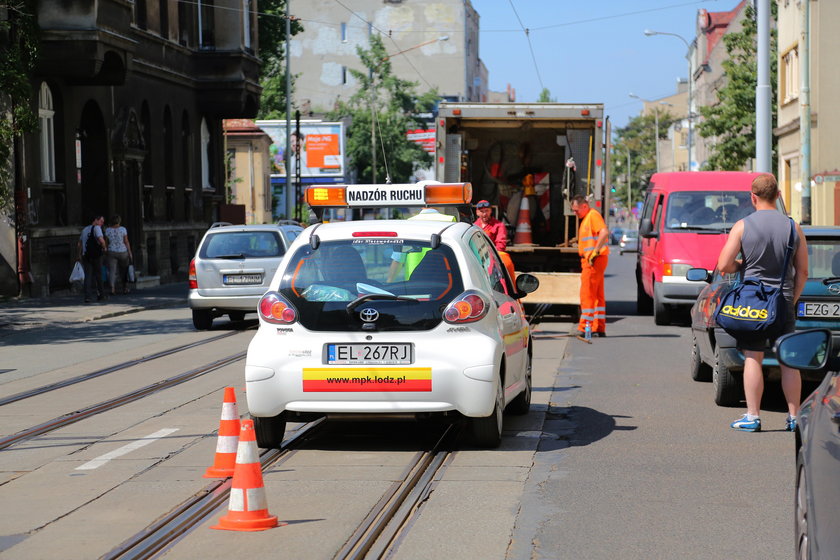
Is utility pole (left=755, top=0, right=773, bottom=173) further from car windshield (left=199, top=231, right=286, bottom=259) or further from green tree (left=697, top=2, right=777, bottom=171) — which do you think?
green tree (left=697, top=2, right=777, bottom=171)

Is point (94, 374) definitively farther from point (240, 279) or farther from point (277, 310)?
point (240, 279)

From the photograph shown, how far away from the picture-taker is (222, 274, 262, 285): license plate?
20.3 metres

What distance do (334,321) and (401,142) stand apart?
7206cm

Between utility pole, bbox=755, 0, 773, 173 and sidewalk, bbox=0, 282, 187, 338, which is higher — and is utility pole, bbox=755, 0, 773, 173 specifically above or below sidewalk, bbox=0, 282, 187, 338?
above

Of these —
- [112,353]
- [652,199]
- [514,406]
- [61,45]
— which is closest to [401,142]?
[61,45]

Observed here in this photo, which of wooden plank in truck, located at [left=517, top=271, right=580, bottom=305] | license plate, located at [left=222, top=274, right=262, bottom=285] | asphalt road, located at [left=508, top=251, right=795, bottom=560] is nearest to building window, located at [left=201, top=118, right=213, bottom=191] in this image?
license plate, located at [left=222, top=274, right=262, bottom=285]

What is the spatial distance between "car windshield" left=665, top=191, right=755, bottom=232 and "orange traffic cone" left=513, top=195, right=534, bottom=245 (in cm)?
322

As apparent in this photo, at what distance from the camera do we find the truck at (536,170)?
837 inches

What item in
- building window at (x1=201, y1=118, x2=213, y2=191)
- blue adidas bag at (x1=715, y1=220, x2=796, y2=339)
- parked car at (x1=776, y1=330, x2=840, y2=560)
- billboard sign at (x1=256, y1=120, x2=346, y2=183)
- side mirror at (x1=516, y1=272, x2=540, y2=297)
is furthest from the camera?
billboard sign at (x1=256, y1=120, x2=346, y2=183)

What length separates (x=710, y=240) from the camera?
19.6 m

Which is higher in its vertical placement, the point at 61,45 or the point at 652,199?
the point at 61,45

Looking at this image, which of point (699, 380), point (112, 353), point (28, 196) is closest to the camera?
point (699, 380)

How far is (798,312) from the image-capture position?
A: 10.5 m

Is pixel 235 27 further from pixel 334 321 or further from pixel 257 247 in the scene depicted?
pixel 334 321
